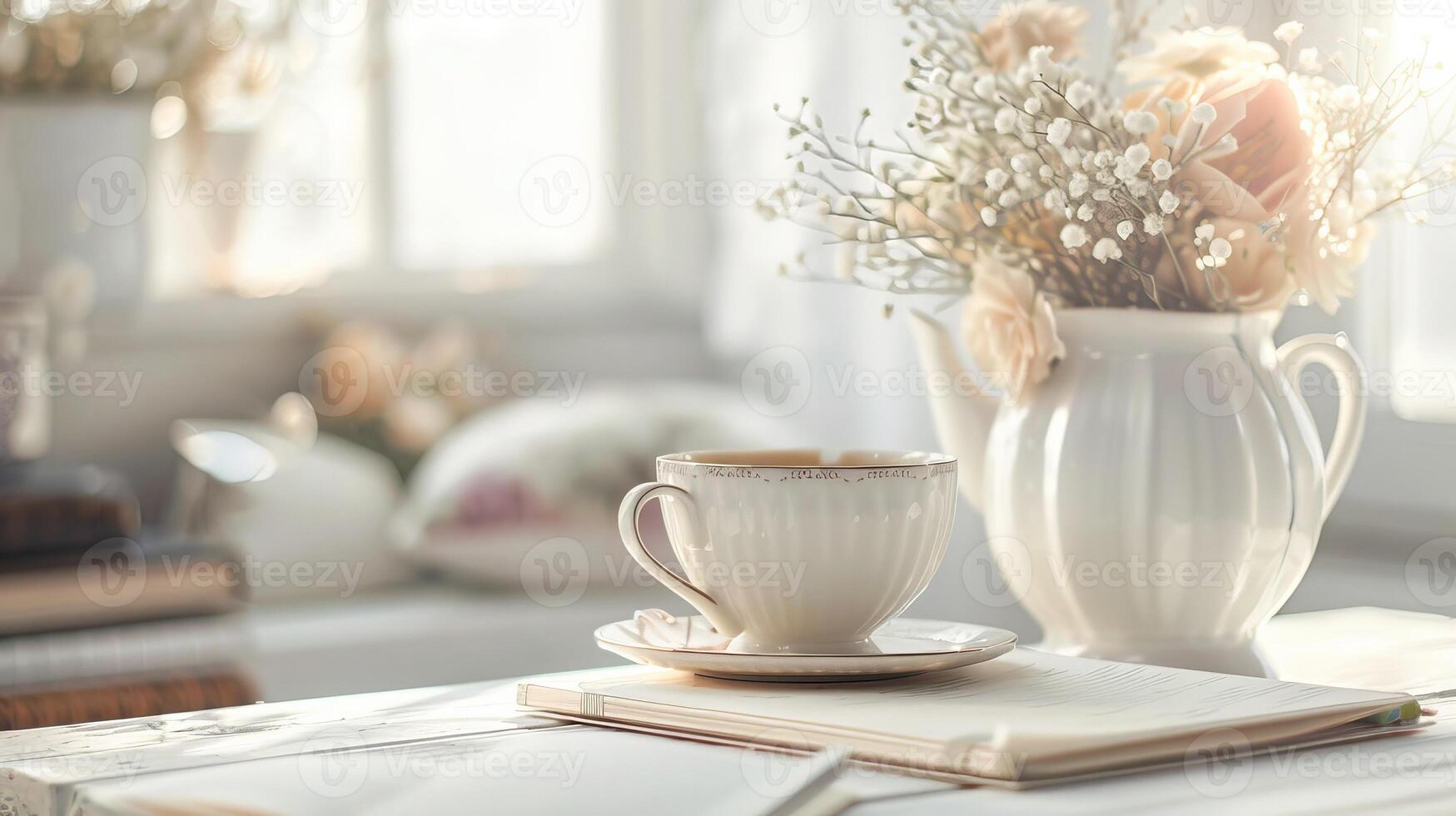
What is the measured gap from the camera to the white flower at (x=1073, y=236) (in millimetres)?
744

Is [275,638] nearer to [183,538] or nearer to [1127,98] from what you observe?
[183,538]

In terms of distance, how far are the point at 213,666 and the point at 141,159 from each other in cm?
80

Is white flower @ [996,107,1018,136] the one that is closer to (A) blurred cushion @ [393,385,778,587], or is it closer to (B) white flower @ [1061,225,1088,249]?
(B) white flower @ [1061,225,1088,249]

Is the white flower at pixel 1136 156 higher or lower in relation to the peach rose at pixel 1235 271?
higher

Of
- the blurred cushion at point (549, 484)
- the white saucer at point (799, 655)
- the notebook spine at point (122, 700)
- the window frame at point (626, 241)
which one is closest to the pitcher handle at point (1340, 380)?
the white saucer at point (799, 655)

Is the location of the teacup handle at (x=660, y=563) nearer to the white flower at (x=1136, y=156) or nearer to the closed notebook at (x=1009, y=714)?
the closed notebook at (x=1009, y=714)

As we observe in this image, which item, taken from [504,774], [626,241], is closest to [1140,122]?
[504,774]

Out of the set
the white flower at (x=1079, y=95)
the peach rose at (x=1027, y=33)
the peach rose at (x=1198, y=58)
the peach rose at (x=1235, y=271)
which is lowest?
the peach rose at (x=1235, y=271)

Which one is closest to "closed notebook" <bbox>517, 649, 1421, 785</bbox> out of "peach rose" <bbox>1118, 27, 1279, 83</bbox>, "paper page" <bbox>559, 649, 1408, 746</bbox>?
"paper page" <bbox>559, 649, 1408, 746</bbox>

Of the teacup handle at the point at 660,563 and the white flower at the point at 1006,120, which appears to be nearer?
the teacup handle at the point at 660,563

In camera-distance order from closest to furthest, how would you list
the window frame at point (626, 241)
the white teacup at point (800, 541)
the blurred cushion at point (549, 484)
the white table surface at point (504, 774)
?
the white table surface at point (504, 774) < the white teacup at point (800, 541) < the blurred cushion at point (549, 484) < the window frame at point (626, 241)

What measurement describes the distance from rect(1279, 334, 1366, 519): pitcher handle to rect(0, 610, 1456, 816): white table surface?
6.0 inches

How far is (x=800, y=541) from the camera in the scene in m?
0.63

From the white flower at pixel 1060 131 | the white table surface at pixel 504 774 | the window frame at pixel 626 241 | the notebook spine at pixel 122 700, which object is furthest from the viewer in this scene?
the window frame at pixel 626 241
